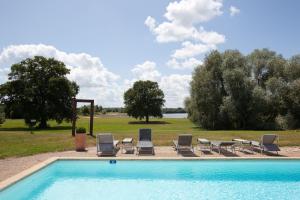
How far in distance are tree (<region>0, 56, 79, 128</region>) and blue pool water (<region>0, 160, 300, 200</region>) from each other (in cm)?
3064

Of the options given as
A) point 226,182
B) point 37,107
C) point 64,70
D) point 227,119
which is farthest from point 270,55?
point 226,182

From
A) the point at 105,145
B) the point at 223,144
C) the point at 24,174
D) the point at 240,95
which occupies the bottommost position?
the point at 24,174

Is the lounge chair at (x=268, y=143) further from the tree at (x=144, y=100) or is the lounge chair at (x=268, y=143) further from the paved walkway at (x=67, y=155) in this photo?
the tree at (x=144, y=100)

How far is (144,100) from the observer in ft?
241

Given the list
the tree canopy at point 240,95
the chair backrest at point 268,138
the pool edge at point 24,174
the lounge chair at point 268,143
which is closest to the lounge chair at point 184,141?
the lounge chair at point 268,143

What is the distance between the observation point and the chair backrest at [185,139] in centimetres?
1533

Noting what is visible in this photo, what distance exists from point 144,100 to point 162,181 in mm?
62521

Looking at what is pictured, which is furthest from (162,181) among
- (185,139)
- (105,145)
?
(105,145)

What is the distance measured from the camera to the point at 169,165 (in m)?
12.9

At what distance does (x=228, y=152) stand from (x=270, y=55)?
3144 centimetres

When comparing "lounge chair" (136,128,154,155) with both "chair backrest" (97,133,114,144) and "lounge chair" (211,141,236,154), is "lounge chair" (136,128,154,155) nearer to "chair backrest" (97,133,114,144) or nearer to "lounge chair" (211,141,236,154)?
"chair backrest" (97,133,114,144)

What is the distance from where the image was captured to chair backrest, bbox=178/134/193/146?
15.3 meters

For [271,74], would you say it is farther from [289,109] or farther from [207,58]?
[207,58]

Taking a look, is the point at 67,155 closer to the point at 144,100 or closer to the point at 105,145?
the point at 105,145
